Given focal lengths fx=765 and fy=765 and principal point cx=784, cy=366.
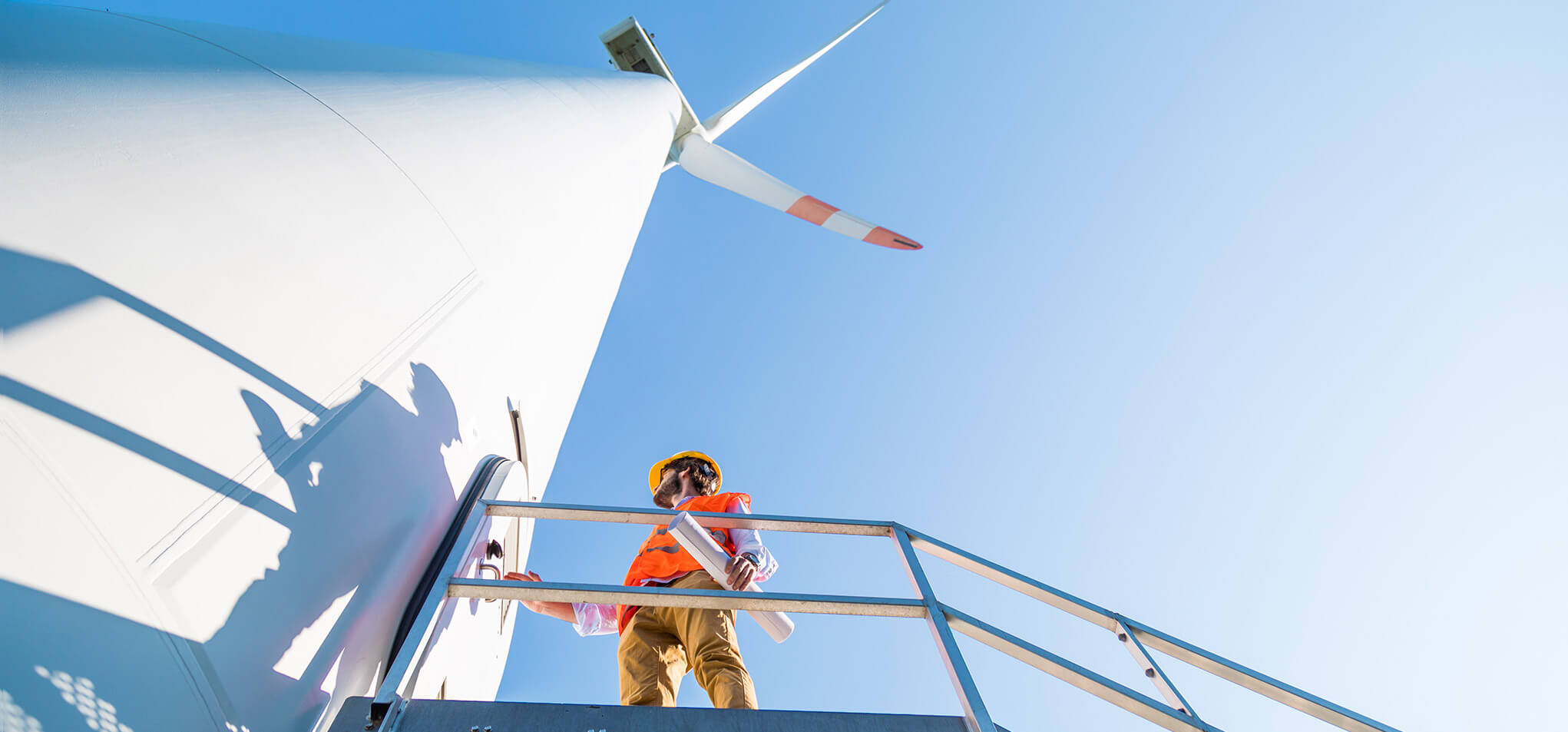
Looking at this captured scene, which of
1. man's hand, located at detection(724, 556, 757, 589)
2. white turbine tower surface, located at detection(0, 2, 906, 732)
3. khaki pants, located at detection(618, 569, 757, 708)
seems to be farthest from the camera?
khaki pants, located at detection(618, 569, 757, 708)

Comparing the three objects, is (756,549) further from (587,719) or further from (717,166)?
(717,166)

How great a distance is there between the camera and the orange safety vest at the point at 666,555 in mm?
3895

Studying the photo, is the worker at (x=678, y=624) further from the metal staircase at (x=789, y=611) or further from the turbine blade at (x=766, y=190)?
the turbine blade at (x=766, y=190)

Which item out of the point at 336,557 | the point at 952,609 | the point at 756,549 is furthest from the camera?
the point at 756,549

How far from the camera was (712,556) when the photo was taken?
312cm

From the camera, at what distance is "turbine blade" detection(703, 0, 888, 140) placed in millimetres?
11055

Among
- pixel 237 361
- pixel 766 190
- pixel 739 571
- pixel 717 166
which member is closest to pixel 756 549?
pixel 739 571

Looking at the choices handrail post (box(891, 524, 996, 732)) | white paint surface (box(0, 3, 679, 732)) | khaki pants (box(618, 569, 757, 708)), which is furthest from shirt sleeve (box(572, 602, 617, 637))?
handrail post (box(891, 524, 996, 732))

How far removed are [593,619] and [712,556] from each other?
1252 millimetres

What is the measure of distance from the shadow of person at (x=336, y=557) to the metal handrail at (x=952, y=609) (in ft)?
0.77

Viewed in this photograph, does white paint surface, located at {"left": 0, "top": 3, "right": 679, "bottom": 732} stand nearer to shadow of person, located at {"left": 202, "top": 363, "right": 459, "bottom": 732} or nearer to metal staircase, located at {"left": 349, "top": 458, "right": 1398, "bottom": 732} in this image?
shadow of person, located at {"left": 202, "top": 363, "right": 459, "bottom": 732}

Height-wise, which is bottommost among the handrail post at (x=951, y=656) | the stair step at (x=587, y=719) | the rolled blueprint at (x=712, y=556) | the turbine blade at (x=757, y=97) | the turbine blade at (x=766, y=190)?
the stair step at (x=587, y=719)

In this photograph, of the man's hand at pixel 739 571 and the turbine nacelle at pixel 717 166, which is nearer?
the man's hand at pixel 739 571

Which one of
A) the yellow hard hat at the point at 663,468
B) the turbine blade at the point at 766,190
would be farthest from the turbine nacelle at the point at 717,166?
the yellow hard hat at the point at 663,468
